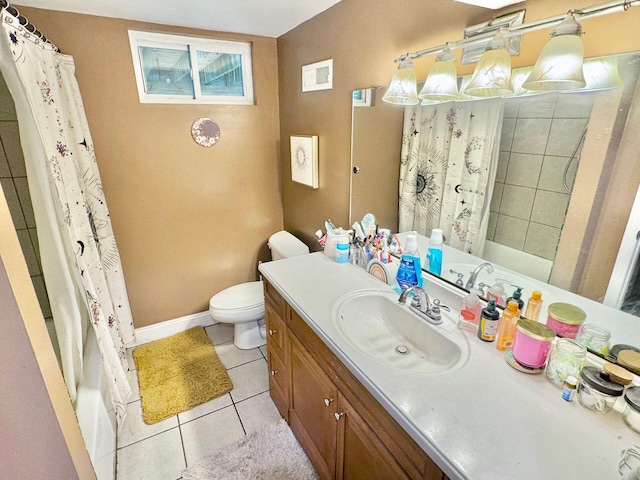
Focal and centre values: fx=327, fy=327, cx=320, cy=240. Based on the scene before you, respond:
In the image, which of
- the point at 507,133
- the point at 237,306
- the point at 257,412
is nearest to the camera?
the point at 507,133

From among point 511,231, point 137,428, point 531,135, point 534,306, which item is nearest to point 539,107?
point 531,135

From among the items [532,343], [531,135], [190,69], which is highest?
[190,69]

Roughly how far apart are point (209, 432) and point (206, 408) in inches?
6.8

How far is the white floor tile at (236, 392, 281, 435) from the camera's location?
71.9 inches

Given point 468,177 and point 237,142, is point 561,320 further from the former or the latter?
point 237,142

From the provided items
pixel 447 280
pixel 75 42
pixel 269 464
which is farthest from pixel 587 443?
pixel 75 42

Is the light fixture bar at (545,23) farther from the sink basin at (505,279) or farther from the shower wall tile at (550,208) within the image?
the sink basin at (505,279)

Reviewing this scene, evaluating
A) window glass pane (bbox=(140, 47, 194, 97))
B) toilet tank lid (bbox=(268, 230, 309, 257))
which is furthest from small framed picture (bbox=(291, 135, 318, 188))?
window glass pane (bbox=(140, 47, 194, 97))

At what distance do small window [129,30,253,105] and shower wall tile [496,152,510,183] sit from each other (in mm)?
1845

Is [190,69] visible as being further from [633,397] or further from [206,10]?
[633,397]

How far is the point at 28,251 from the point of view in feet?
6.64

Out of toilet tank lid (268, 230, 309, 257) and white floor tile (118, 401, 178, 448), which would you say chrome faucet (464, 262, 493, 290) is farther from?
white floor tile (118, 401, 178, 448)

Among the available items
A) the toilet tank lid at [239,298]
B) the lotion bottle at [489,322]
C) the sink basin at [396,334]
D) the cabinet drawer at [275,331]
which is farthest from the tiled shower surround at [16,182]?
the lotion bottle at [489,322]

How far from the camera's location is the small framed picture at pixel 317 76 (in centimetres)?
185
